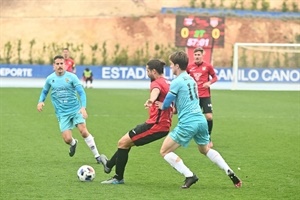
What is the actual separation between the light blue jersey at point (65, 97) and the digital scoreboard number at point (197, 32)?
32.7 metres

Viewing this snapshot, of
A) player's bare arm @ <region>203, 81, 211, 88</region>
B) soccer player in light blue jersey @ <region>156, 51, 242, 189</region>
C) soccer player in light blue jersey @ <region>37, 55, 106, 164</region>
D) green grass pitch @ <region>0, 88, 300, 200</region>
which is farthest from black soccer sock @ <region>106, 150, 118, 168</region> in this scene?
player's bare arm @ <region>203, 81, 211, 88</region>

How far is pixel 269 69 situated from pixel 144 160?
3708cm

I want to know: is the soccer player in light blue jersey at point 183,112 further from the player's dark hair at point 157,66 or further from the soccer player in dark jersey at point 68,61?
the soccer player in dark jersey at point 68,61

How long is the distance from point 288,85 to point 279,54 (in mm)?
2064

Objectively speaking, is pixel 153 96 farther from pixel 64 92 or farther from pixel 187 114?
pixel 64 92

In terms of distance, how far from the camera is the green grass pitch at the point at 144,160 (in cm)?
1077

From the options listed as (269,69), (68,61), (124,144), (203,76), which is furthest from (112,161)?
Answer: (269,69)

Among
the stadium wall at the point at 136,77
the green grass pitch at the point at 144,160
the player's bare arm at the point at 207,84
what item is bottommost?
the stadium wall at the point at 136,77

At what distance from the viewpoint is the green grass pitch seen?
1077 cm

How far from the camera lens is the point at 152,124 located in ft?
37.3

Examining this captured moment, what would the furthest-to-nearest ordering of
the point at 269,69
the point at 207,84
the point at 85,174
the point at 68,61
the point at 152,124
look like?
the point at 269,69 → the point at 68,61 → the point at 207,84 → the point at 85,174 → the point at 152,124

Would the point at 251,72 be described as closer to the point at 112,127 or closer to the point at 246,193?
the point at 112,127

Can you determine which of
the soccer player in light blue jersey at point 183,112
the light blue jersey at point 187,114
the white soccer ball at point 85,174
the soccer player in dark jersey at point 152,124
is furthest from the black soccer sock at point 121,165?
the light blue jersey at point 187,114

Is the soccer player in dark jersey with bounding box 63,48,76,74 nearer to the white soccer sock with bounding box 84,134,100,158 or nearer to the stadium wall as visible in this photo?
the white soccer sock with bounding box 84,134,100,158
